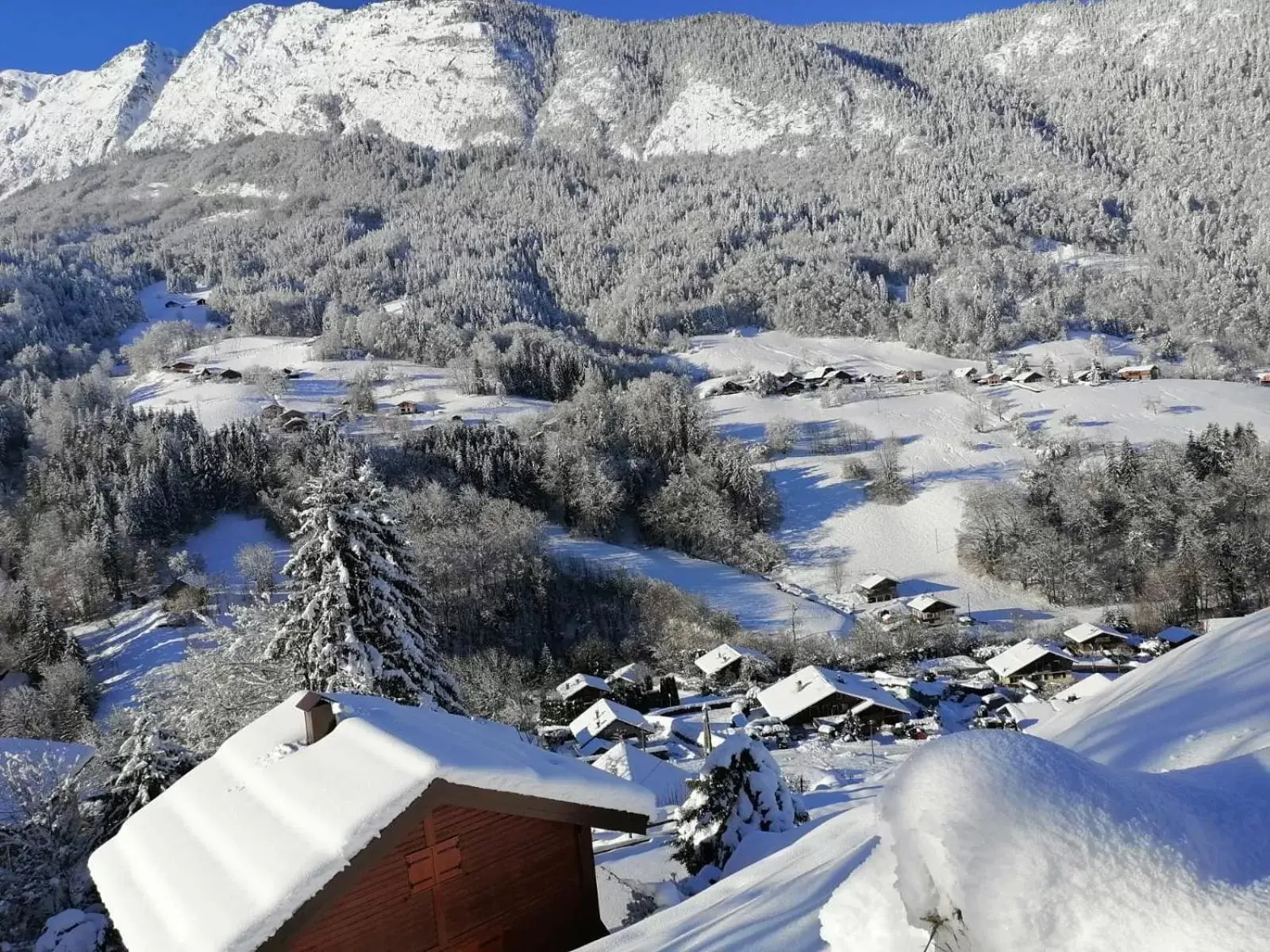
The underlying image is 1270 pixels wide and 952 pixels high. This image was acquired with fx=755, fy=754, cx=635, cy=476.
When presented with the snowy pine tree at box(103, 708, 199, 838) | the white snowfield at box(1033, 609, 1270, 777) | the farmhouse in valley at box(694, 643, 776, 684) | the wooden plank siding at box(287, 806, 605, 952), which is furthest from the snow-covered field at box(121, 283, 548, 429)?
the white snowfield at box(1033, 609, 1270, 777)

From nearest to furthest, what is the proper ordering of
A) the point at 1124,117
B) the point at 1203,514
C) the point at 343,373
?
1. the point at 1203,514
2. the point at 343,373
3. the point at 1124,117

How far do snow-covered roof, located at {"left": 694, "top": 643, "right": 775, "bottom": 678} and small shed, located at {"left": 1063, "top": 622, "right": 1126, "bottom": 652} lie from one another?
58.2 ft

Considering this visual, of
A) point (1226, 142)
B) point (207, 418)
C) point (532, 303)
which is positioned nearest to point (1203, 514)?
point (207, 418)

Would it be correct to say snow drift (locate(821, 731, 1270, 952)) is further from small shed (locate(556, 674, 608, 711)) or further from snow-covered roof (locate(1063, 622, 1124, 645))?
snow-covered roof (locate(1063, 622, 1124, 645))

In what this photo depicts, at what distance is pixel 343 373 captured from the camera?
301 ft

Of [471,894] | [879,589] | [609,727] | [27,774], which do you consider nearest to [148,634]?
[609,727]

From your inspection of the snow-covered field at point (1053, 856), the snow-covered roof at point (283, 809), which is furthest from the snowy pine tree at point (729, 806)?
the snow-covered field at point (1053, 856)

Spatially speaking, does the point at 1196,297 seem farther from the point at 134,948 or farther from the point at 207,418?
the point at 134,948

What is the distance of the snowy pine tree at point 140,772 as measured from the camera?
48.6ft

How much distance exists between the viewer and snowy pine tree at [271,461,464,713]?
1780cm

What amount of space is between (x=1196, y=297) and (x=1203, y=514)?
84045 millimetres

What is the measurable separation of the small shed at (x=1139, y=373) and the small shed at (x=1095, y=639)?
58788 mm

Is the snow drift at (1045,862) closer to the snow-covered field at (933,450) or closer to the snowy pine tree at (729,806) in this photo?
the snowy pine tree at (729,806)

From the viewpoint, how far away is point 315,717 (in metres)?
7.42
